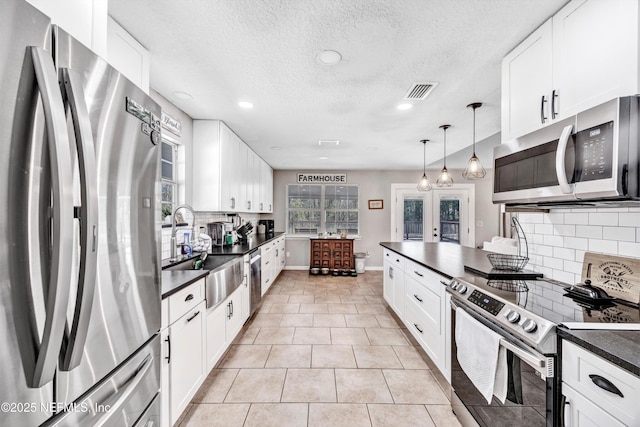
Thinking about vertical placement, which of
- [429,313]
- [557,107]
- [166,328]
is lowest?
[429,313]

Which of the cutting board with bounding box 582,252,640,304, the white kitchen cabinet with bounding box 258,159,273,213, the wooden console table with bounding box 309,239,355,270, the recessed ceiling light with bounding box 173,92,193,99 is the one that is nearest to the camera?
→ the cutting board with bounding box 582,252,640,304

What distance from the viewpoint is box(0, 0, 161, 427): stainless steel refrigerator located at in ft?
1.87

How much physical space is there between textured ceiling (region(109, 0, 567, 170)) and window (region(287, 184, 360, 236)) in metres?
3.26

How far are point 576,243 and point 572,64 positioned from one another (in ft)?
3.38

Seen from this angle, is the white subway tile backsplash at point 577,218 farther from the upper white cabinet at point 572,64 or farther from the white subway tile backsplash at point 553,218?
the upper white cabinet at point 572,64

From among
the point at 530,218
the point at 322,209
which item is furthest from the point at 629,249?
the point at 322,209

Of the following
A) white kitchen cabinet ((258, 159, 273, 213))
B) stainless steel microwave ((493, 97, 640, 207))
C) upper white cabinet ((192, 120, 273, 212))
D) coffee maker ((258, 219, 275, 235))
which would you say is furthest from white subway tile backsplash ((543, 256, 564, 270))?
coffee maker ((258, 219, 275, 235))

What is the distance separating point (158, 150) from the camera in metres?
1.18

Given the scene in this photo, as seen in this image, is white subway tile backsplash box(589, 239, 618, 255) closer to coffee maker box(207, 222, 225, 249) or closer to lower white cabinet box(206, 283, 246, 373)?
lower white cabinet box(206, 283, 246, 373)

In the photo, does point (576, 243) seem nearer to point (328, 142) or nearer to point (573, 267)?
point (573, 267)

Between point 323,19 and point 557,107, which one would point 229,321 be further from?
point 557,107

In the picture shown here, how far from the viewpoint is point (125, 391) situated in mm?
976

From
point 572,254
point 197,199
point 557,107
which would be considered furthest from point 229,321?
point 557,107

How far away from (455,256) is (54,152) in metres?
2.89
